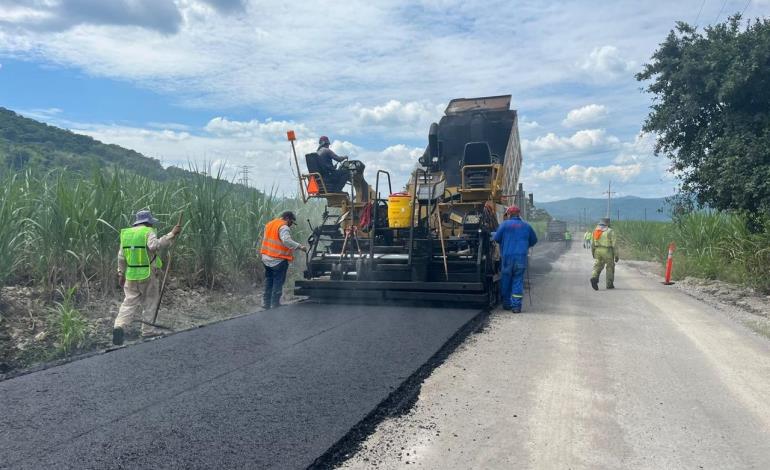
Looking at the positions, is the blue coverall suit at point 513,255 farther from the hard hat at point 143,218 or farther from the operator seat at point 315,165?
the hard hat at point 143,218

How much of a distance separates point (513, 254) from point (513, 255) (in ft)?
0.04

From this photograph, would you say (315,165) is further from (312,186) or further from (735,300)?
(735,300)

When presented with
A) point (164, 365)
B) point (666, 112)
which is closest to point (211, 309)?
point (164, 365)

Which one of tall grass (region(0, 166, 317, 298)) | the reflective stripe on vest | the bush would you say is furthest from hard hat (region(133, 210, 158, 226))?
the reflective stripe on vest

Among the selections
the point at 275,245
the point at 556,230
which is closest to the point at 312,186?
the point at 275,245

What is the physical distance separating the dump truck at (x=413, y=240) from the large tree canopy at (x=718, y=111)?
4.23 meters

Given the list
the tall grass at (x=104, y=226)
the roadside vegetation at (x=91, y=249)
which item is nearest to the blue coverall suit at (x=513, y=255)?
the roadside vegetation at (x=91, y=249)

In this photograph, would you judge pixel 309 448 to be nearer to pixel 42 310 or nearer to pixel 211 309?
pixel 42 310

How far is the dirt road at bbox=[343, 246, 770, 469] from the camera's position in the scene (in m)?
2.97

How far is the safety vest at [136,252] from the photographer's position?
5699 millimetres

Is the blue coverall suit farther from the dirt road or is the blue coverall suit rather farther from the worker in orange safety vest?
the worker in orange safety vest

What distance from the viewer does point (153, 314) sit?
234 inches

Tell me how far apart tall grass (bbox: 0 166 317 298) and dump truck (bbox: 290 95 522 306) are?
3.83ft

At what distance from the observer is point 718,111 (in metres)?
10.9
